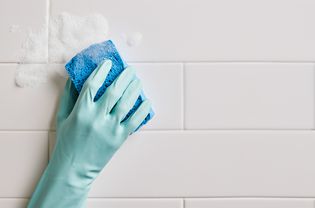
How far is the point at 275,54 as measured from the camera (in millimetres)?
848

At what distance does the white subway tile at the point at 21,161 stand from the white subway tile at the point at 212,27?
0.80 ft

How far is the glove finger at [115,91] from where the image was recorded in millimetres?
791

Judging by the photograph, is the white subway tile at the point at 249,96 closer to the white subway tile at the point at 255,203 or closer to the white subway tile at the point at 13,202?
the white subway tile at the point at 255,203

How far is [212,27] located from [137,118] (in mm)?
231

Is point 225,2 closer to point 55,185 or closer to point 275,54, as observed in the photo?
point 275,54

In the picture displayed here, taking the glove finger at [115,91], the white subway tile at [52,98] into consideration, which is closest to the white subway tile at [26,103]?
the white subway tile at [52,98]

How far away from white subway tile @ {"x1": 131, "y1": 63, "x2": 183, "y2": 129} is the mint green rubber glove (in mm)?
37

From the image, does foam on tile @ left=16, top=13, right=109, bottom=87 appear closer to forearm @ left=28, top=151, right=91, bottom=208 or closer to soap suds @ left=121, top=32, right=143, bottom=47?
soap suds @ left=121, top=32, right=143, bottom=47

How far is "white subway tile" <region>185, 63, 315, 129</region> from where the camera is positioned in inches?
33.4

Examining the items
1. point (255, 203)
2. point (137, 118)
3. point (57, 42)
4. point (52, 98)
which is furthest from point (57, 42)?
point (255, 203)

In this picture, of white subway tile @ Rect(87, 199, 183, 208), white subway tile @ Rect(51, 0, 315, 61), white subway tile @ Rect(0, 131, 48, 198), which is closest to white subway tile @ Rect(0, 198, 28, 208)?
white subway tile @ Rect(0, 131, 48, 198)

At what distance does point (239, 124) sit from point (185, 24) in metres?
0.22

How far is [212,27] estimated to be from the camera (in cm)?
85

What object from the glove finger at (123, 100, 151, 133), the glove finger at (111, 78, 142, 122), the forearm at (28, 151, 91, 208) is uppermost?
the glove finger at (111, 78, 142, 122)
